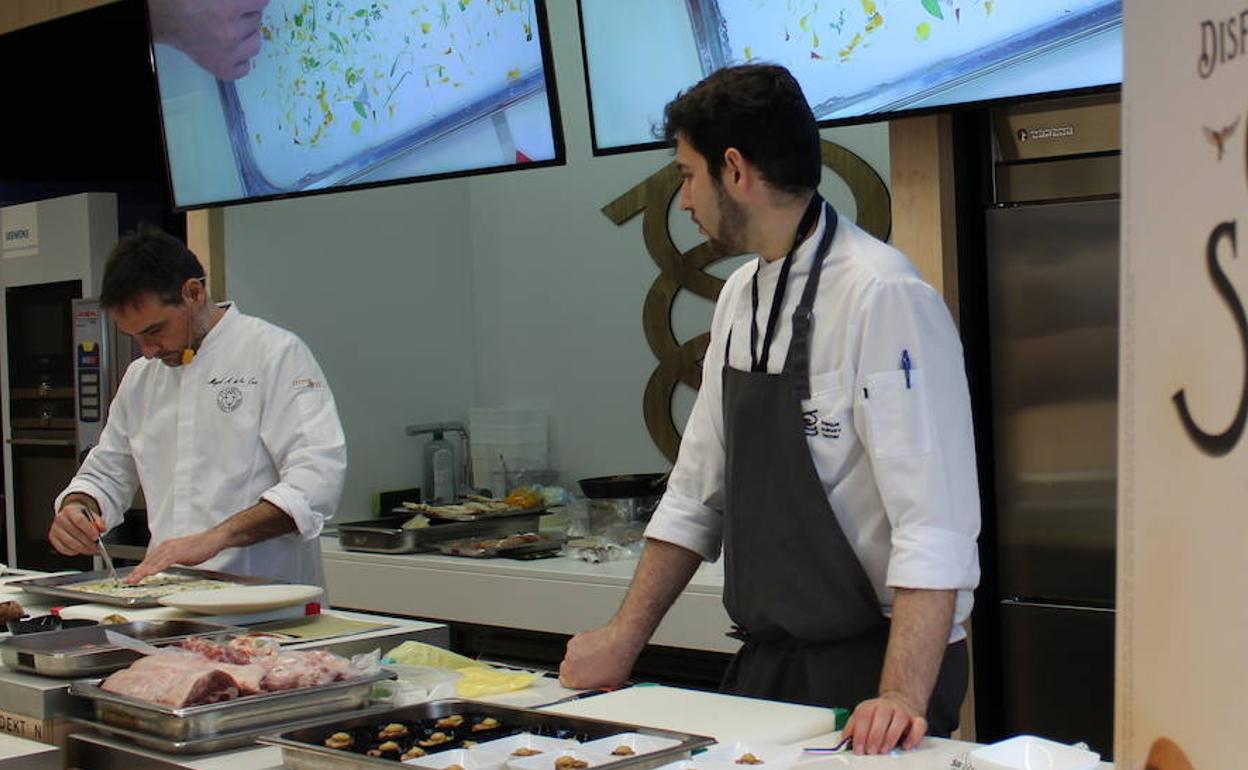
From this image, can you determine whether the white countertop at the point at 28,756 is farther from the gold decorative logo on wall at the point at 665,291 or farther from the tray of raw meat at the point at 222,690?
the gold decorative logo on wall at the point at 665,291

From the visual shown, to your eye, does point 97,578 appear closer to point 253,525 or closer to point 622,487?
point 253,525

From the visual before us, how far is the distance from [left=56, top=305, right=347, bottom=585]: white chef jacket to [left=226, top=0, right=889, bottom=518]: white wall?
1.41m

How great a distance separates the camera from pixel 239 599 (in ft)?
9.05

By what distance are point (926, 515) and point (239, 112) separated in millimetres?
3261

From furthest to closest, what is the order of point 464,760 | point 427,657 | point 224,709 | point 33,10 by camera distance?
point 33,10, point 427,657, point 224,709, point 464,760

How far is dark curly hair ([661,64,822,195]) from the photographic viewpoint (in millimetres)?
2188

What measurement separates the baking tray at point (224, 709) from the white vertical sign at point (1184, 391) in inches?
54.0

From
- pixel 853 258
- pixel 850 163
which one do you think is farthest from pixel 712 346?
pixel 850 163

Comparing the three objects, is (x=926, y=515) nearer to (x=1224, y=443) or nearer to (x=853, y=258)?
(x=853, y=258)

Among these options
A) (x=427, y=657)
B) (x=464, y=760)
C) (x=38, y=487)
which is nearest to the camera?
(x=464, y=760)

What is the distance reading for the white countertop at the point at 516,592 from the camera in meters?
3.80

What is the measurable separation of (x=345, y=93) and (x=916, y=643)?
2923 millimetres

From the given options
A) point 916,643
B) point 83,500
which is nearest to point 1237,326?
point 916,643

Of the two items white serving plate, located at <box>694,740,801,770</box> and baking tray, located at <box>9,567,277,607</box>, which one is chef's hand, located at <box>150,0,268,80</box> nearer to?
baking tray, located at <box>9,567,277,607</box>
